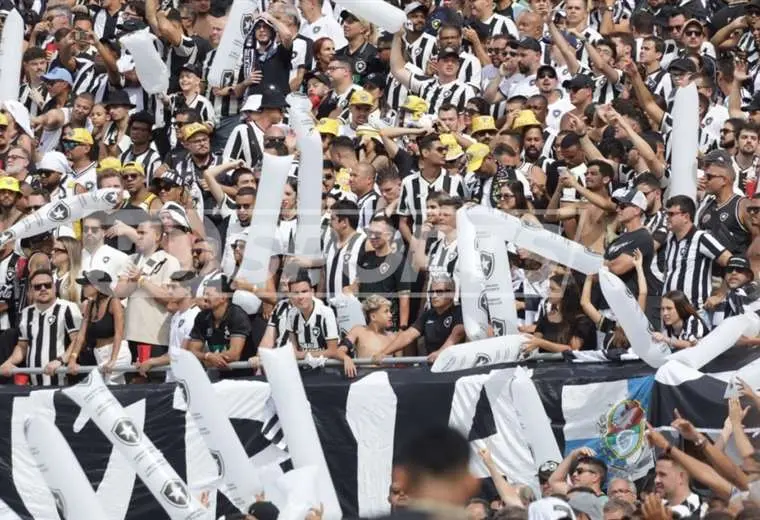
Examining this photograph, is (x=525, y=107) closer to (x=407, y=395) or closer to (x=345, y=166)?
(x=345, y=166)

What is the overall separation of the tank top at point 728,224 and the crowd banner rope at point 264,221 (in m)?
3.00

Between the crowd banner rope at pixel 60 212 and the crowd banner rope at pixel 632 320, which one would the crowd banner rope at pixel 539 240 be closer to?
the crowd banner rope at pixel 632 320

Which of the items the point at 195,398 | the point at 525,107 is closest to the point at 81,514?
the point at 195,398

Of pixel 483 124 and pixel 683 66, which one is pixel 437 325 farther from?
pixel 683 66

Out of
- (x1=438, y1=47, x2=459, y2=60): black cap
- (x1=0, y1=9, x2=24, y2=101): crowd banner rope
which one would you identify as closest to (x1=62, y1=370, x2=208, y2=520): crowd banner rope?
(x1=438, y1=47, x2=459, y2=60): black cap

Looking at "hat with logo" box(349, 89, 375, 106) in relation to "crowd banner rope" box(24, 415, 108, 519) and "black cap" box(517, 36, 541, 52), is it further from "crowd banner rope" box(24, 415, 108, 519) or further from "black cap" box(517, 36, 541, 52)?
"crowd banner rope" box(24, 415, 108, 519)

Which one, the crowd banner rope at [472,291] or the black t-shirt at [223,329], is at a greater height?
the crowd banner rope at [472,291]

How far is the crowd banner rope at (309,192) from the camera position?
14.4 meters

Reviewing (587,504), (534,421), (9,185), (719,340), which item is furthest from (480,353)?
(9,185)

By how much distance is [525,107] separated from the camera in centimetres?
1620

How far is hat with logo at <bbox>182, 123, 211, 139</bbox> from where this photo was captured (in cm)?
1652

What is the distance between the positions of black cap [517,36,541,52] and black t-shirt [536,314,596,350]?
4269 millimetres

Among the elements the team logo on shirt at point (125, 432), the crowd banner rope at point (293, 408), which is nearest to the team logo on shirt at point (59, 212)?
the team logo on shirt at point (125, 432)

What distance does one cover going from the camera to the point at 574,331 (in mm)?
13141
